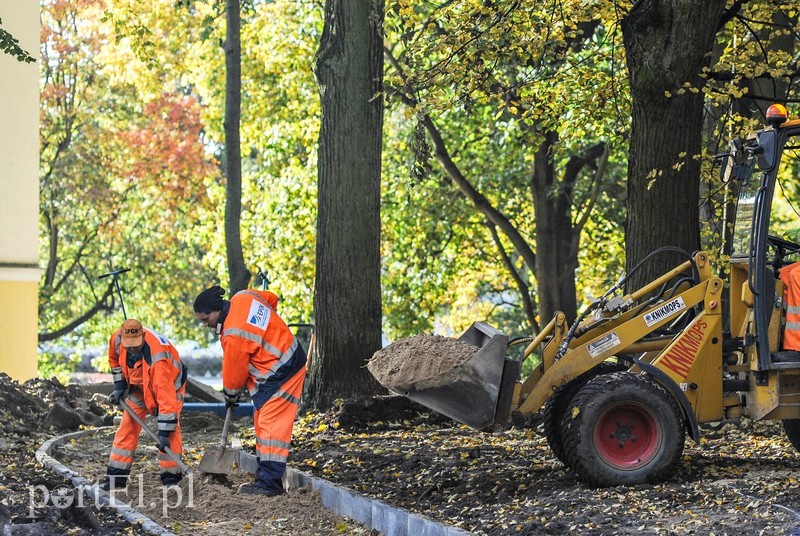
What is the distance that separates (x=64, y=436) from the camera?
1232cm

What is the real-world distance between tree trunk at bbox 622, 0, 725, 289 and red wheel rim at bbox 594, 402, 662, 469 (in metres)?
2.79

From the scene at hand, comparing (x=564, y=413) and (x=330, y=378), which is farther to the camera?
(x=330, y=378)

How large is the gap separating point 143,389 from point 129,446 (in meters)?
0.51

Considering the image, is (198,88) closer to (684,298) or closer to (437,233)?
(437,233)

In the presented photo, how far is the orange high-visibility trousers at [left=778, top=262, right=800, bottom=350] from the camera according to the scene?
8188 millimetres

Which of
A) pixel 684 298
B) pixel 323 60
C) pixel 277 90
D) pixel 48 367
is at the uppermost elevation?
pixel 277 90

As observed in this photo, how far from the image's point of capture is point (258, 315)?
8914 mm

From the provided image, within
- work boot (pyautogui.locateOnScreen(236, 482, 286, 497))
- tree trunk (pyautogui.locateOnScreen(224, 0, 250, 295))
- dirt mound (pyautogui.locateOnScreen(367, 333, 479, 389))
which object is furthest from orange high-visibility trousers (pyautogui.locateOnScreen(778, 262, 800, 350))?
tree trunk (pyautogui.locateOnScreen(224, 0, 250, 295))

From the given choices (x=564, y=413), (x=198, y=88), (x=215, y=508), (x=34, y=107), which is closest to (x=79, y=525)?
(x=215, y=508)

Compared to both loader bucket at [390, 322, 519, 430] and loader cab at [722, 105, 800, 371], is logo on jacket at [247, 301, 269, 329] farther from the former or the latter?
loader cab at [722, 105, 800, 371]

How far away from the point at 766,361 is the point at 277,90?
685 inches

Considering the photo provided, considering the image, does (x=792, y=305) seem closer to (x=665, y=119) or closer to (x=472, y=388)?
(x=472, y=388)

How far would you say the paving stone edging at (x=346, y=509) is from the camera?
7.34 metres

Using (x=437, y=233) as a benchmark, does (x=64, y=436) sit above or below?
below
